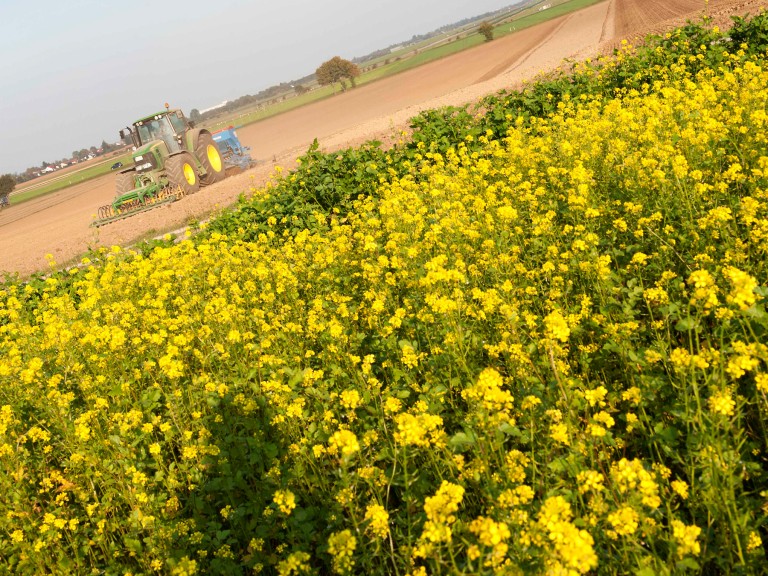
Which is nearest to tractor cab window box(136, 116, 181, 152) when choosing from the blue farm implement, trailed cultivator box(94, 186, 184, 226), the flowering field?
trailed cultivator box(94, 186, 184, 226)

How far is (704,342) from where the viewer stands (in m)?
3.42

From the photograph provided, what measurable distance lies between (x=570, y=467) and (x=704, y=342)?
1.62 m

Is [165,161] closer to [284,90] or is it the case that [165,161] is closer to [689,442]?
[689,442]

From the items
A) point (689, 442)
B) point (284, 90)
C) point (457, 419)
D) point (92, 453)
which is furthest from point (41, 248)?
point (284, 90)

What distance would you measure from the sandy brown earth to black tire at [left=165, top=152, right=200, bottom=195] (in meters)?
0.76

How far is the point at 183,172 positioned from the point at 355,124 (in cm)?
1754

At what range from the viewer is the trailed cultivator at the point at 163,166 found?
725 inches

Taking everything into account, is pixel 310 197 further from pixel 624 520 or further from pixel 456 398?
pixel 624 520

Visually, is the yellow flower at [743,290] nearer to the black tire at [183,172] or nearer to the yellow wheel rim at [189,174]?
the black tire at [183,172]

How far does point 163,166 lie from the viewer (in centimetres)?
1988

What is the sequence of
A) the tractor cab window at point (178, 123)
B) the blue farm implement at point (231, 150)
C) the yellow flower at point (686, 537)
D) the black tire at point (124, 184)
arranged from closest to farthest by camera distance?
1. the yellow flower at point (686, 537)
2. the black tire at point (124, 184)
3. the tractor cab window at point (178, 123)
4. the blue farm implement at point (231, 150)

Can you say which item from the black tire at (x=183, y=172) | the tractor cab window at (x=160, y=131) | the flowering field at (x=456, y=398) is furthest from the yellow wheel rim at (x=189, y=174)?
the flowering field at (x=456, y=398)

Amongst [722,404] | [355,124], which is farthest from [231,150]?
[722,404]

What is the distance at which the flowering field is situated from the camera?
2307 millimetres
